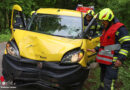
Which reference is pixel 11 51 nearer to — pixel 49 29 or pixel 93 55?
pixel 49 29

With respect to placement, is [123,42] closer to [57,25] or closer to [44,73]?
[44,73]

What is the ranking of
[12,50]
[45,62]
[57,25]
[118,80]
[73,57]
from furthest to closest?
1. [118,80]
2. [57,25]
3. [12,50]
4. [73,57]
5. [45,62]

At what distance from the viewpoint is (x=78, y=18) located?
4852mm

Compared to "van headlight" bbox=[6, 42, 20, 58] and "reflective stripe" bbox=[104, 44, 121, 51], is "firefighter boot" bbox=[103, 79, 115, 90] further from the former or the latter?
"van headlight" bbox=[6, 42, 20, 58]

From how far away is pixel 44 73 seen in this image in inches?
119

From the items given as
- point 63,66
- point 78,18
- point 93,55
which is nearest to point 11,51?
point 63,66

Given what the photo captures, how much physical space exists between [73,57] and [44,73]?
65 centimetres

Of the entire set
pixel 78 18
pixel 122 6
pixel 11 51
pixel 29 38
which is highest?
pixel 122 6

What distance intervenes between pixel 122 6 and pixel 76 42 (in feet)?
7.14

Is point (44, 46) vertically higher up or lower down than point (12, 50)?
higher up

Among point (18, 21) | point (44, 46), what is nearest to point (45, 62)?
point (44, 46)

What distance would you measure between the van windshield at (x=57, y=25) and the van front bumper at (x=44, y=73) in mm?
1212

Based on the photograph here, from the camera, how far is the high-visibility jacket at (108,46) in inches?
121

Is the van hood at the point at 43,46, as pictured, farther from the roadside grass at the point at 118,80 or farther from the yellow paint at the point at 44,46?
the roadside grass at the point at 118,80
